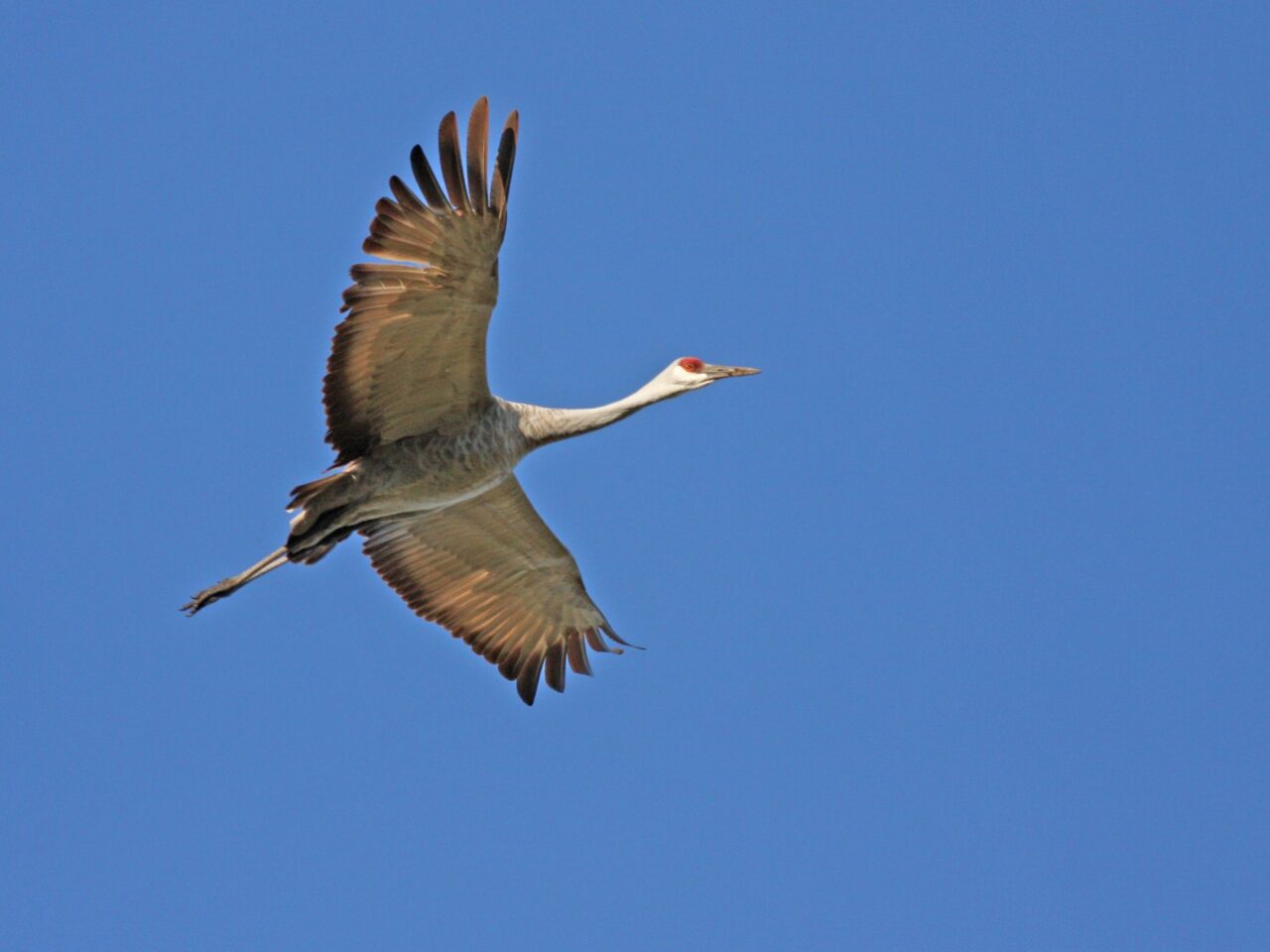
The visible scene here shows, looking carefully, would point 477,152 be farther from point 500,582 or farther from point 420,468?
point 500,582

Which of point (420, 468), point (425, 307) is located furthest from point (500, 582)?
point (425, 307)

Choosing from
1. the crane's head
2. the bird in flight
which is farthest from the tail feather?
the crane's head

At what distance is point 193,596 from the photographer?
1753cm

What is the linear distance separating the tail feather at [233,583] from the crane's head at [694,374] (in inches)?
164

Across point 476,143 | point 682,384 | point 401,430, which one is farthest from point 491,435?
point 476,143

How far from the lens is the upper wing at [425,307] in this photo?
14375 mm

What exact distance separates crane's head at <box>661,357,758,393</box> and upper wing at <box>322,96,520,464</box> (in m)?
1.80

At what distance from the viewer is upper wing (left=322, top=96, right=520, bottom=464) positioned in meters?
14.4

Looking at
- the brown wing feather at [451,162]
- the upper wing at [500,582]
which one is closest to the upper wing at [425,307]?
the brown wing feather at [451,162]

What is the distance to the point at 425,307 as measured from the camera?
15.1 meters

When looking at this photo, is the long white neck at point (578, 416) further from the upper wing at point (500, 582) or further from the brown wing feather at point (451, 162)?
the brown wing feather at point (451, 162)

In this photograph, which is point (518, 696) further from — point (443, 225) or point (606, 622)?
point (443, 225)

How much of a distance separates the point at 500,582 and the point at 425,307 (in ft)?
13.8

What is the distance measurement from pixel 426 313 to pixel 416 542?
3524 millimetres
